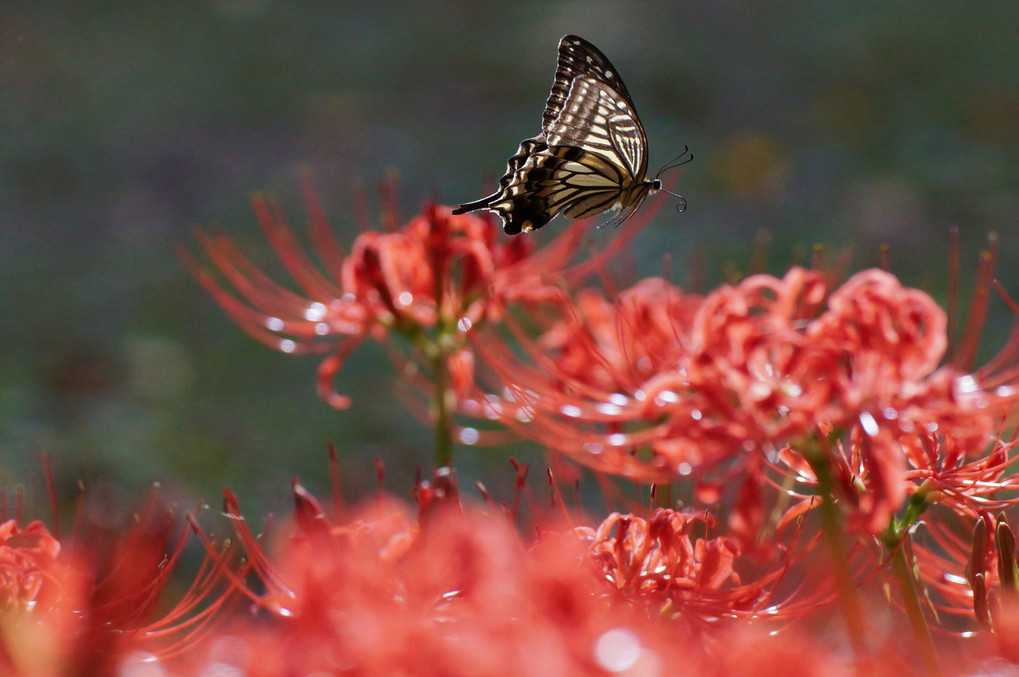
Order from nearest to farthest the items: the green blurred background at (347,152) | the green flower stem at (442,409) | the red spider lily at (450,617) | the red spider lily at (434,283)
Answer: the red spider lily at (450,617)
the green flower stem at (442,409)
the red spider lily at (434,283)
the green blurred background at (347,152)

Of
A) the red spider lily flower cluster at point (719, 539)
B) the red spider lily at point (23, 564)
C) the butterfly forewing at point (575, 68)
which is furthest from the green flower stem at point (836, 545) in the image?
the butterfly forewing at point (575, 68)

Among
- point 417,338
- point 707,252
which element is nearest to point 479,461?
point 707,252

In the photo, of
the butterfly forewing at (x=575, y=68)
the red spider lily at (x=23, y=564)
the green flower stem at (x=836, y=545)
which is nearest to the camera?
the green flower stem at (x=836, y=545)

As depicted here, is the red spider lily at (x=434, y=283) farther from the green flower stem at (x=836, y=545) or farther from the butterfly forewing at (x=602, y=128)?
the green flower stem at (x=836, y=545)

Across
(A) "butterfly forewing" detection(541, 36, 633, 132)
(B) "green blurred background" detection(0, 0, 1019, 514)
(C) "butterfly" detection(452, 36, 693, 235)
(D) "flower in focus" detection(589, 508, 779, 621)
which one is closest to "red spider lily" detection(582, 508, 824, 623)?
(D) "flower in focus" detection(589, 508, 779, 621)

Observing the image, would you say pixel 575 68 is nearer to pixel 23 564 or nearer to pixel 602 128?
pixel 602 128

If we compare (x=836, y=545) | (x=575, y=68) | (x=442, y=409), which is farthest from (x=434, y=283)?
(x=836, y=545)

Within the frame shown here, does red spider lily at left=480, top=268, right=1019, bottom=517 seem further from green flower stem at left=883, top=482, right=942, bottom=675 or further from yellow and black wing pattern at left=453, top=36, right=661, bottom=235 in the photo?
yellow and black wing pattern at left=453, top=36, right=661, bottom=235

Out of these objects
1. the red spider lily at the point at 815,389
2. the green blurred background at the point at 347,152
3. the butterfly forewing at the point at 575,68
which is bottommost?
the green blurred background at the point at 347,152
